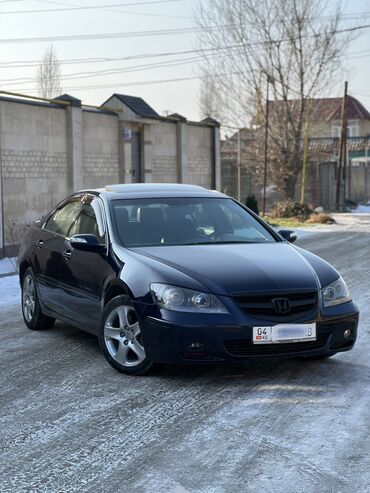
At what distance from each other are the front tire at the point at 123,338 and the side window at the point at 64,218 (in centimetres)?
156

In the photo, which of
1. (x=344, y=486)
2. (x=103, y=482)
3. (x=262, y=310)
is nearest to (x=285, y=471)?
(x=344, y=486)

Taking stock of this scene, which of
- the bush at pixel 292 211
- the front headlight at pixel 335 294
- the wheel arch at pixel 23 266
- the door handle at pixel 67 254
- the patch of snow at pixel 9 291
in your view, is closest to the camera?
the front headlight at pixel 335 294

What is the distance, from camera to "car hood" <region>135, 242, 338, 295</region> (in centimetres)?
535

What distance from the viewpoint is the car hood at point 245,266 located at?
5.35m

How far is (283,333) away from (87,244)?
1.93 meters

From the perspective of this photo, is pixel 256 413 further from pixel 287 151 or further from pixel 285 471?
pixel 287 151

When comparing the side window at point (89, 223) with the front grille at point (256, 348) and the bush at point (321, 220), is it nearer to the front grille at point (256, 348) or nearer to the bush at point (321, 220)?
the front grille at point (256, 348)

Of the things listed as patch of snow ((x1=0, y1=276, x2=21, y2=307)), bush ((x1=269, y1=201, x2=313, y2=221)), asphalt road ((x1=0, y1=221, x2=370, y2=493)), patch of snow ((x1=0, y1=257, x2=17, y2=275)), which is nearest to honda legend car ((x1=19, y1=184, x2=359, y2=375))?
asphalt road ((x1=0, y1=221, x2=370, y2=493))

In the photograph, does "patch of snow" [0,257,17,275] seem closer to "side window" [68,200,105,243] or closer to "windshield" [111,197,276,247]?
"side window" [68,200,105,243]

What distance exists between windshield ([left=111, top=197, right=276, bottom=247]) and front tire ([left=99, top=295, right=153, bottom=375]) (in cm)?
64

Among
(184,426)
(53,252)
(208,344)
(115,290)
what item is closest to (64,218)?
(53,252)

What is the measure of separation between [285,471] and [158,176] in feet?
60.2

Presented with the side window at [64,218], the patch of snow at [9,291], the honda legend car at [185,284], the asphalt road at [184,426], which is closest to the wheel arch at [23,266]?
the side window at [64,218]

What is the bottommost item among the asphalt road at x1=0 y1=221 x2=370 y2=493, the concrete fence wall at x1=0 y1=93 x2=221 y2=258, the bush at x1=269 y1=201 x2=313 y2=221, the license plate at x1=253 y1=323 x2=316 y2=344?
the asphalt road at x1=0 y1=221 x2=370 y2=493
